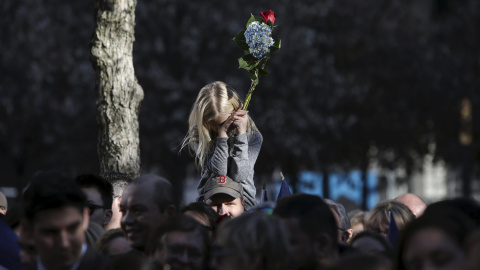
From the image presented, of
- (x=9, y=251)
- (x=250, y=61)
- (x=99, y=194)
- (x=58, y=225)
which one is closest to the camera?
(x=58, y=225)

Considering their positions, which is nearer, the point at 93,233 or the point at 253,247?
the point at 253,247

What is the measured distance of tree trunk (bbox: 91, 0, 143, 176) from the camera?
8.86 metres

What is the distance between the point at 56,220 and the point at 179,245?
67 cm

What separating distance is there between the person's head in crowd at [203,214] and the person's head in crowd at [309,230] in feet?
2.65

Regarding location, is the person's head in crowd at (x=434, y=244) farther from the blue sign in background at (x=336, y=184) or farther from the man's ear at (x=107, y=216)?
the blue sign in background at (x=336, y=184)

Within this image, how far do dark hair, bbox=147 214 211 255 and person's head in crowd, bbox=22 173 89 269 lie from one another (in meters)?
0.41

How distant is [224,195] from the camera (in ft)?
24.5

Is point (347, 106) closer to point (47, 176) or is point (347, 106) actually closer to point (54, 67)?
point (54, 67)

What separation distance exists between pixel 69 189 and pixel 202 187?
10.0ft

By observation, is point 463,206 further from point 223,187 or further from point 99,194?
point 99,194

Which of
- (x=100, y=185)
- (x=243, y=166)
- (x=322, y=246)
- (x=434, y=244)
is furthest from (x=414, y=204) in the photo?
(x=434, y=244)

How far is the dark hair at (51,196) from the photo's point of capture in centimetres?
474

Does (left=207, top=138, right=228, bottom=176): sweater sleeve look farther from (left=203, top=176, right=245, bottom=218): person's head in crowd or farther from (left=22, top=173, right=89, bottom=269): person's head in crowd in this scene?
(left=22, top=173, right=89, bottom=269): person's head in crowd

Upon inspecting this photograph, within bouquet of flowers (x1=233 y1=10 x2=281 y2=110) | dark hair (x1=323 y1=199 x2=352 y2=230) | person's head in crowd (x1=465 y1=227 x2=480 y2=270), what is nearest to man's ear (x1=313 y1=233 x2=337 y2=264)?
person's head in crowd (x1=465 y1=227 x2=480 y2=270)
